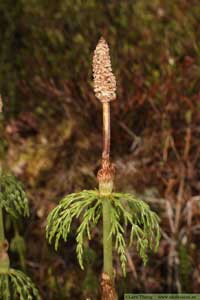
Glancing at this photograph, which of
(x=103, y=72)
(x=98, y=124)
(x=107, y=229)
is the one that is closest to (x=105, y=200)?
(x=107, y=229)

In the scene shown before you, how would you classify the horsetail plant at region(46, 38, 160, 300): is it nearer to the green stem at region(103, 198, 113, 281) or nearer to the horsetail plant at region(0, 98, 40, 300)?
the green stem at region(103, 198, 113, 281)

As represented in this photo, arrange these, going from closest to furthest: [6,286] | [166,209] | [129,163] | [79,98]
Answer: [6,286], [166,209], [129,163], [79,98]

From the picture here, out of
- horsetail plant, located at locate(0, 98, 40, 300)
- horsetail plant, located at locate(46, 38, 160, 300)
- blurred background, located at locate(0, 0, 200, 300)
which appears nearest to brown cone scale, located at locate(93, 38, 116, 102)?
horsetail plant, located at locate(46, 38, 160, 300)

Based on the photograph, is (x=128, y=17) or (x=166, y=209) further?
(x=128, y=17)

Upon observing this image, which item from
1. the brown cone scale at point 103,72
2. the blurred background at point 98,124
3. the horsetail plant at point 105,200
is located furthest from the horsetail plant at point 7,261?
the blurred background at point 98,124

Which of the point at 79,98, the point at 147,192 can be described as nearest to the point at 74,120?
the point at 79,98

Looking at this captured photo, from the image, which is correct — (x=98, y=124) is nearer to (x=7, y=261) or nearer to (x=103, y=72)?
(x=7, y=261)

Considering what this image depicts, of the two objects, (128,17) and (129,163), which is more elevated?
(128,17)

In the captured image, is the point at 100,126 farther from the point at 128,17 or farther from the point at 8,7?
the point at 8,7

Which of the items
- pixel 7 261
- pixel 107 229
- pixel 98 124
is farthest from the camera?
pixel 98 124
